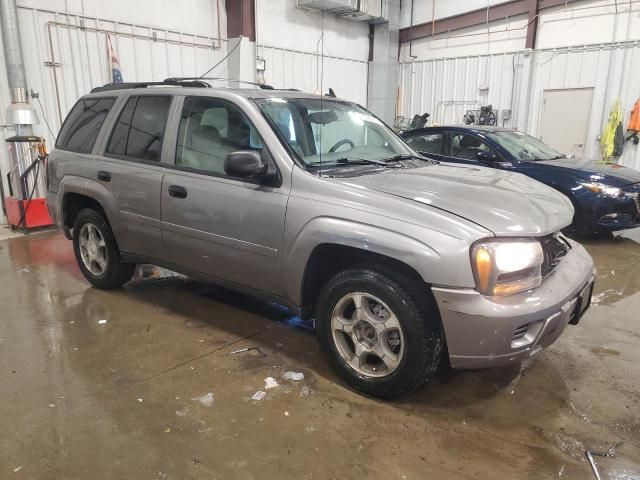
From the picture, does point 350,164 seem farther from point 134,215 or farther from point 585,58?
point 585,58

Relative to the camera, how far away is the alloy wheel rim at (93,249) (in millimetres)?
4191

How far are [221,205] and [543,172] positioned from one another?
183 inches

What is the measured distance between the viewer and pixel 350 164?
3.10m

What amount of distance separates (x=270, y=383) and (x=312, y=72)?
965 cm

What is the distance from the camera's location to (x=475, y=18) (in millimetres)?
11125

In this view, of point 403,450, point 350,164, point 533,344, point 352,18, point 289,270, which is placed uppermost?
point 352,18

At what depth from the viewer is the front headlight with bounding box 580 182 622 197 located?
5832 millimetres

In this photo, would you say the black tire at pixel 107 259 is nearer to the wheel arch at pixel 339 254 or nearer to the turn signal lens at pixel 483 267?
the wheel arch at pixel 339 254

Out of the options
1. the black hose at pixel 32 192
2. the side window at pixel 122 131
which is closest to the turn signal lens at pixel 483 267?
the side window at pixel 122 131

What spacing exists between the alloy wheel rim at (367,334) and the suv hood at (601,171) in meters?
4.58

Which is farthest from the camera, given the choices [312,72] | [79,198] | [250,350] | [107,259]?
[312,72]

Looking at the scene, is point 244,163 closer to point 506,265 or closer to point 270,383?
point 270,383

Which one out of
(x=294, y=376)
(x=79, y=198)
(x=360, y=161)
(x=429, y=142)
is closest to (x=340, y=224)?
(x=360, y=161)

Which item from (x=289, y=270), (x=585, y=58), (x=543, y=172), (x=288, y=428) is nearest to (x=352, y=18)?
(x=585, y=58)
